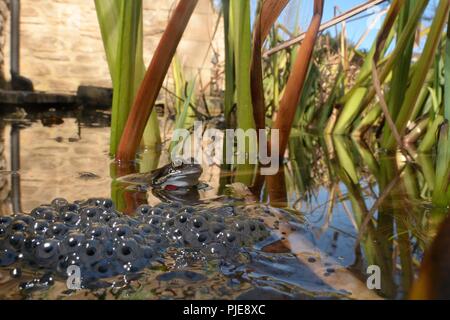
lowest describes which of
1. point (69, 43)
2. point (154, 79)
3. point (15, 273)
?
point (15, 273)

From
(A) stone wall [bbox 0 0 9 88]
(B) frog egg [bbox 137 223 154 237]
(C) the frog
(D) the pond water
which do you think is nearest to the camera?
(D) the pond water

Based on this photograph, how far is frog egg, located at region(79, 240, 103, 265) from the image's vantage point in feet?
1.27

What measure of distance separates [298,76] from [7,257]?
2.27ft

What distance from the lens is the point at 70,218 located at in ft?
1.56

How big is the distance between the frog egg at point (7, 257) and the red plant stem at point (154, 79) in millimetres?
496

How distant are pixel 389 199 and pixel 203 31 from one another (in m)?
4.18

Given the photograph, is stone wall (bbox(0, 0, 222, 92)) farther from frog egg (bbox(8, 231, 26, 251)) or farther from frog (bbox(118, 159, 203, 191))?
frog egg (bbox(8, 231, 26, 251))

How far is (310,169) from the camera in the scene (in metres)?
1.05

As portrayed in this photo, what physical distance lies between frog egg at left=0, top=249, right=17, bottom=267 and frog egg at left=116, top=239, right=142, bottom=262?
0.10m

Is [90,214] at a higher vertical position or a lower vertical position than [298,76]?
lower

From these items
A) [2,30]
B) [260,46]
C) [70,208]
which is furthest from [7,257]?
[2,30]

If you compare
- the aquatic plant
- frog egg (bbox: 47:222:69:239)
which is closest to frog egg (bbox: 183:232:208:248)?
frog egg (bbox: 47:222:69:239)

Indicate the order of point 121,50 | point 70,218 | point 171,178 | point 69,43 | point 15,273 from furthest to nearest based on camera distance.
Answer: point 69,43
point 121,50
point 171,178
point 70,218
point 15,273
